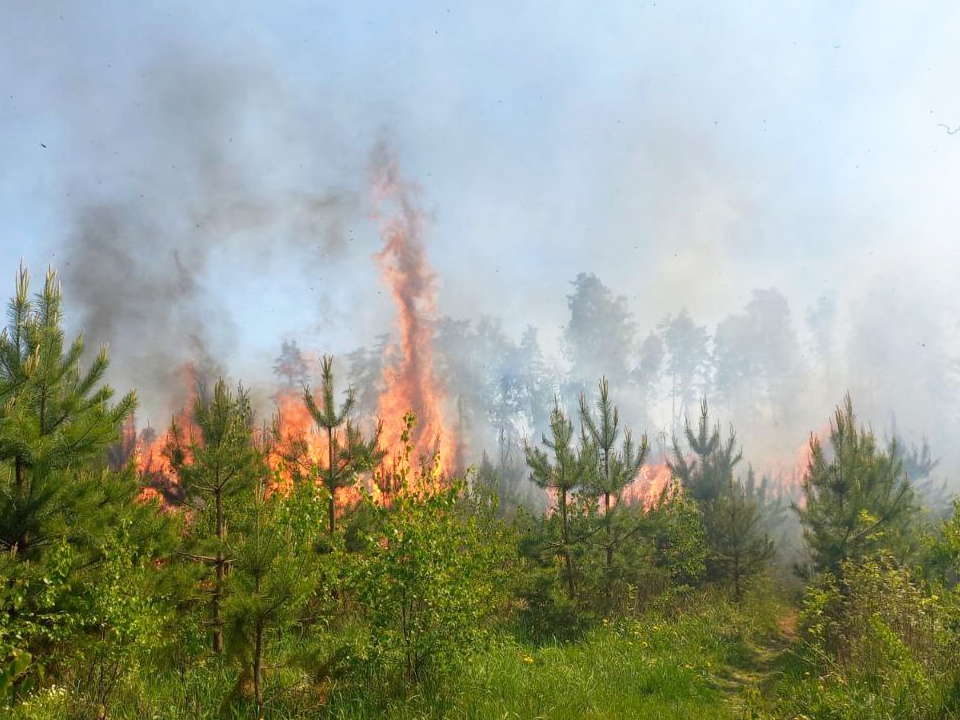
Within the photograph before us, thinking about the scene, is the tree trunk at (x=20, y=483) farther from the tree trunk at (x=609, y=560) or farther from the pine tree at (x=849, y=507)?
the pine tree at (x=849, y=507)

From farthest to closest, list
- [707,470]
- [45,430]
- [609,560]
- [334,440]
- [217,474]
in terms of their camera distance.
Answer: [707,470] → [609,560] → [334,440] → [217,474] → [45,430]

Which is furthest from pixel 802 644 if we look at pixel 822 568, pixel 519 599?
pixel 519 599

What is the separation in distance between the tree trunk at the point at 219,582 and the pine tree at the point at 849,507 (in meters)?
14.3

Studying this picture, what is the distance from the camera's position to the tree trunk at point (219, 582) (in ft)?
31.6

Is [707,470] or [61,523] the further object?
[707,470]

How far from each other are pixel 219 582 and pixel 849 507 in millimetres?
15211

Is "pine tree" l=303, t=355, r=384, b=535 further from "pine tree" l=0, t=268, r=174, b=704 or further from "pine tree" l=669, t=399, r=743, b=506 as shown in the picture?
"pine tree" l=669, t=399, r=743, b=506

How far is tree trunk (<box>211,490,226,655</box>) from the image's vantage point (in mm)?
9643

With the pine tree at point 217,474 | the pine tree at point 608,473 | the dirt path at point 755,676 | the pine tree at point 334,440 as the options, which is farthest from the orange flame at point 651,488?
the pine tree at point 217,474

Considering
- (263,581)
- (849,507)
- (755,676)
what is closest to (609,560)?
(755,676)

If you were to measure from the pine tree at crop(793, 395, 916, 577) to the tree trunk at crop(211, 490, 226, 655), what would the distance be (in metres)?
14.3

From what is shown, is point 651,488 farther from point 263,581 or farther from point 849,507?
point 263,581

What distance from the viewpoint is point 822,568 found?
1554 cm

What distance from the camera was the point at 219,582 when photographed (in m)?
10.1
